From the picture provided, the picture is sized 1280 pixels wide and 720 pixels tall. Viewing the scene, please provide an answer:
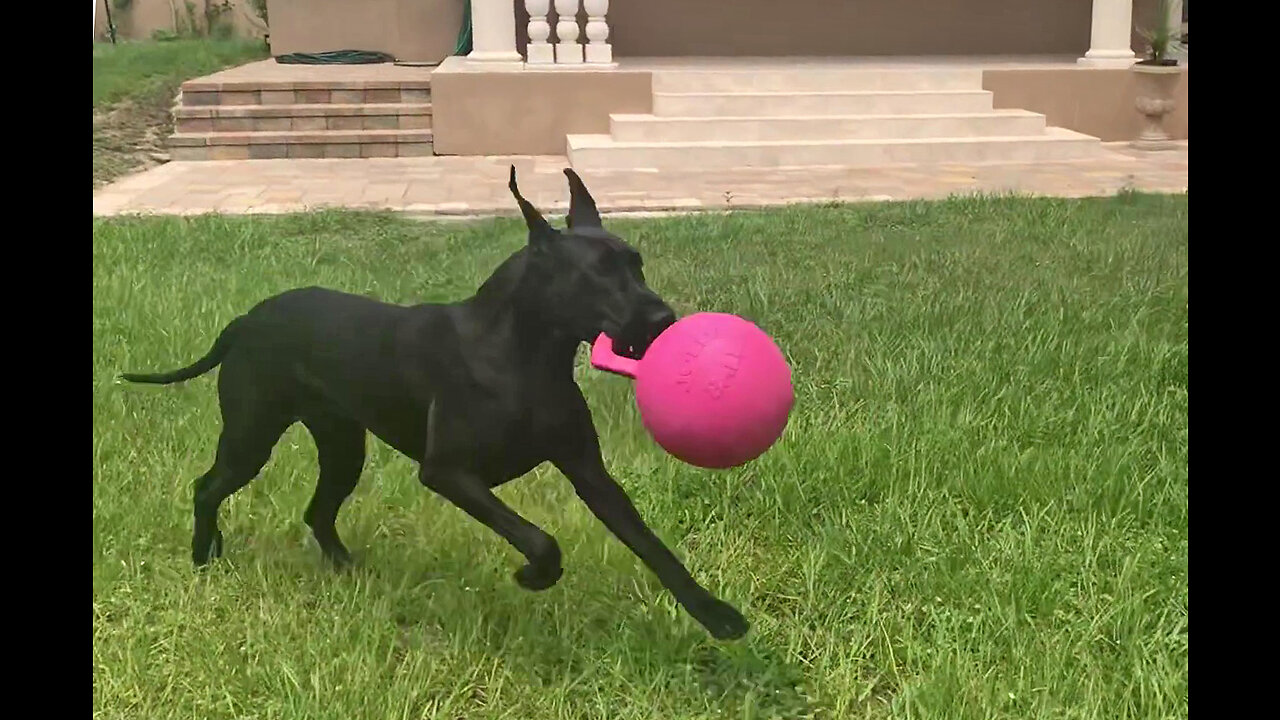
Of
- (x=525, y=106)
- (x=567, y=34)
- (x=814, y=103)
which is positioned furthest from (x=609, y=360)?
(x=567, y=34)

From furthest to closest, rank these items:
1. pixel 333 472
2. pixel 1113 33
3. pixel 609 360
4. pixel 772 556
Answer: pixel 1113 33, pixel 772 556, pixel 333 472, pixel 609 360

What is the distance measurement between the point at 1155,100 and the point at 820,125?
3744mm

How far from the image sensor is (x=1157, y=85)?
12.2 m

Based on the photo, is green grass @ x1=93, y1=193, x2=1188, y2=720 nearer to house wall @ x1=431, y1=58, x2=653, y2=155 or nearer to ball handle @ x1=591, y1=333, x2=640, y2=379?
ball handle @ x1=591, y1=333, x2=640, y2=379

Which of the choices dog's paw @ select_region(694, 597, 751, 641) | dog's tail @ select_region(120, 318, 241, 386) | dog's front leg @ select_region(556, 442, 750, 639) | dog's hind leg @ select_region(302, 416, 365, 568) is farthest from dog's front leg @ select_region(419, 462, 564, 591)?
dog's tail @ select_region(120, 318, 241, 386)

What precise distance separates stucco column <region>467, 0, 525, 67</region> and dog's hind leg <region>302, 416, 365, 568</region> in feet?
29.9

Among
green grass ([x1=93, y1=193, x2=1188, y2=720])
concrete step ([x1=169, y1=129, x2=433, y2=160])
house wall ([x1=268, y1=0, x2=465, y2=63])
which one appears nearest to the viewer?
green grass ([x1=93, y1=193, x2=1188, y2=720])

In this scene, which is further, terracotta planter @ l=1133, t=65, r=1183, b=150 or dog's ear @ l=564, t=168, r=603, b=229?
terracotta planter @ l=1133, t=65, r=1183, b=150

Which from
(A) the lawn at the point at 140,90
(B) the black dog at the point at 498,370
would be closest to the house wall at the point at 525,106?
(A) the lawn at the point at 140,90

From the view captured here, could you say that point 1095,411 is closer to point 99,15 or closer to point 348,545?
point 348,545

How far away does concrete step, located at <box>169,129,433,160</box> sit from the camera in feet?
36.9

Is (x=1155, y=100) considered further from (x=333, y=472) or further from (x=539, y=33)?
(x=333, y=472)

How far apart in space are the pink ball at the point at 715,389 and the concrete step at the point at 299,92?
32.6 feet

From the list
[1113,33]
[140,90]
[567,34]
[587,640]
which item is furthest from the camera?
[140,90]
